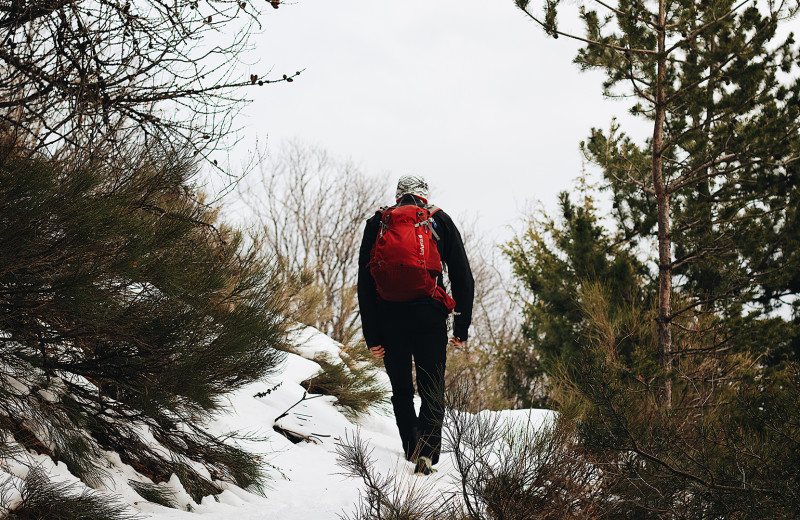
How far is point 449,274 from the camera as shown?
3.99 metres

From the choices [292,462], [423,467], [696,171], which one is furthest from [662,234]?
[292,462]

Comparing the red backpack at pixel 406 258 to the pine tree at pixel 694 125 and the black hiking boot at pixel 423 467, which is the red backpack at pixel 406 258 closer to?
the black hiking boot at pixel 423 467

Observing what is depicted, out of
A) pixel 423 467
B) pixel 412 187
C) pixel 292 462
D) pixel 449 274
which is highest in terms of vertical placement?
pixel 412 187

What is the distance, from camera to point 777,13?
6141mm

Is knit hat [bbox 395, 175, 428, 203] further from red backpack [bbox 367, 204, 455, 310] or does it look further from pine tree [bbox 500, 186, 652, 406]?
pine tree [bbox 500, 186, 652, 406]

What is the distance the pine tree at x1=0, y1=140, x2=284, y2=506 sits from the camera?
2.36 m

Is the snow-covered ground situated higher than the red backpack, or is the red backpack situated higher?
the red backpack

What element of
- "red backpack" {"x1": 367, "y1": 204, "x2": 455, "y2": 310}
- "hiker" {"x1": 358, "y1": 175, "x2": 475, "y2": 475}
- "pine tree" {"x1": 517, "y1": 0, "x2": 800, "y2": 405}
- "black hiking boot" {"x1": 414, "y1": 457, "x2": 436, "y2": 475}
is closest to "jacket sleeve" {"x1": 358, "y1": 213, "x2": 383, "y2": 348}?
"hiker" {"x1": 358, "y1": 175, "x2": 475, "y2": 475}

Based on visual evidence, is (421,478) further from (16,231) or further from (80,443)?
(16,231)

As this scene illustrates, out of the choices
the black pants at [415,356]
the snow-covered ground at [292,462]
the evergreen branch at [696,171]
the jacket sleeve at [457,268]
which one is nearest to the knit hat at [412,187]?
the jacket sleeve at [457,268]

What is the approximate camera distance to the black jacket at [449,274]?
397cm

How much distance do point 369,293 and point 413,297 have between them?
1.16 feet

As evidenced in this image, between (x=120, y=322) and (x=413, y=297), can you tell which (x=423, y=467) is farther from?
(x=120, y=322)

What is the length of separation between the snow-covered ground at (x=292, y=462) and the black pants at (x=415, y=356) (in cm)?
21
